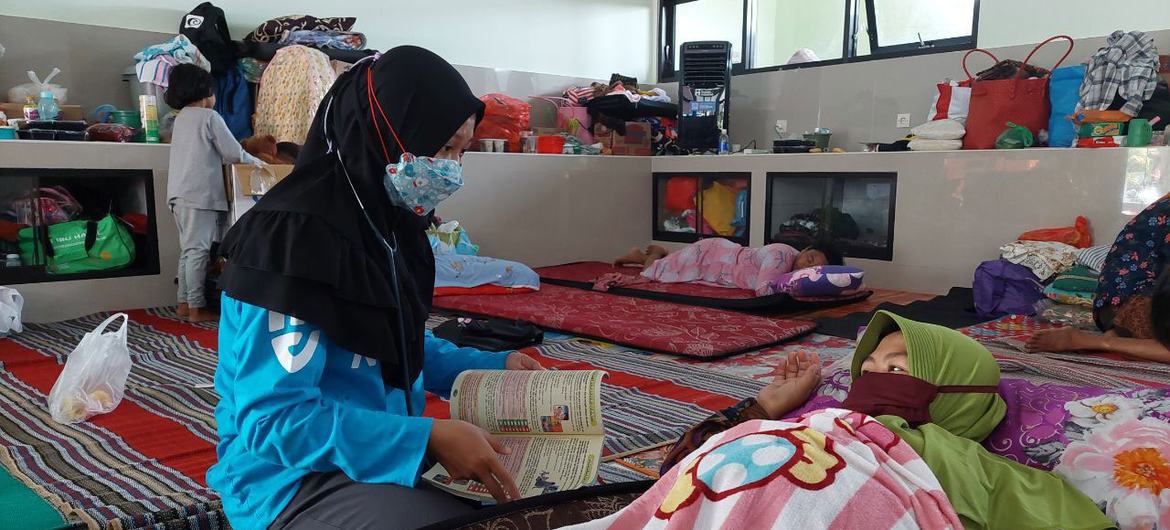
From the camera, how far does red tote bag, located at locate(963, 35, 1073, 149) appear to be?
4.95m

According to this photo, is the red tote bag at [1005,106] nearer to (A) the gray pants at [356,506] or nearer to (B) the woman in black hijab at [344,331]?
(B) the woman in black hijab at [344,331]

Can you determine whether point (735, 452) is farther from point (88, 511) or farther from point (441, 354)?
point (88, 511)

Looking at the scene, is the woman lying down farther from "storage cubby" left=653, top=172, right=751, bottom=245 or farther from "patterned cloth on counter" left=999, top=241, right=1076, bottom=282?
"storage cubby" left=653, top=172, right=751, bottom=245

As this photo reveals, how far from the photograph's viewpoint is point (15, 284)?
4.31 meters

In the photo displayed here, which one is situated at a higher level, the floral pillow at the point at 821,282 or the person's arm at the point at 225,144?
the person's arm at the point at 225,144

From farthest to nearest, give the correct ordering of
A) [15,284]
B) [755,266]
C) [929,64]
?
[929,64] < [755,266] < [15,284]

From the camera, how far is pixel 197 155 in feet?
14.4

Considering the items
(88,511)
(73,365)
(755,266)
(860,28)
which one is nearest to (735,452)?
(88,511)

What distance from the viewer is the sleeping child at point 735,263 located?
5.09 metres

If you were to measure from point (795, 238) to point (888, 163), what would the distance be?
0.85 m

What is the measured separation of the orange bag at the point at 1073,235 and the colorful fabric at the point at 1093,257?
1.03 ft

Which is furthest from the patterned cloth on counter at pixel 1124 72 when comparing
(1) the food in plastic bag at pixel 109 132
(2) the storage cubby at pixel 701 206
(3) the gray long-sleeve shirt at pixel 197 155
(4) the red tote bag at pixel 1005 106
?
(1) the food in plastic bag at pixel 109 132

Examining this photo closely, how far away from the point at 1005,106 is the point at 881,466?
15.1ft

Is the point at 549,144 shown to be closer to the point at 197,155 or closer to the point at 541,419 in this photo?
the point at 197,155
